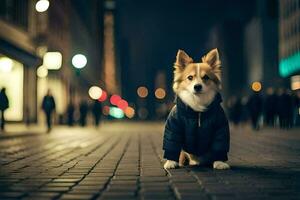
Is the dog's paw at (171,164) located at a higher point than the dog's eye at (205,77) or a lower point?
lower

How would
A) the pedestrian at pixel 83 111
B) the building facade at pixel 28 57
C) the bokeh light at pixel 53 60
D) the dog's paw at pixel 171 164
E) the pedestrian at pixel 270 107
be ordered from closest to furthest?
the dog's paw at pixel 171 164
the pedestrian at pixel 270 107
the building facade at pixel 28 57
the bokeh light at pixel 53 60
the pedestrian at pixel 83 111

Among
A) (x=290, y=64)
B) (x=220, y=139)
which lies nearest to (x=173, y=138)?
(x=220, y=139)

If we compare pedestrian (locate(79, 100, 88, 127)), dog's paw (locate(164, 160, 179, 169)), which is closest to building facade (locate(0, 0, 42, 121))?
pedestrian (locate(79, 100, 88, 127))

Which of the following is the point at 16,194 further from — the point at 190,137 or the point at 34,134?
the point at 34,134

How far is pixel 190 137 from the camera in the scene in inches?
306

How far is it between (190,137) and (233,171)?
692 millimetres

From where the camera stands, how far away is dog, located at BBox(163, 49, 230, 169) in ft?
25.3

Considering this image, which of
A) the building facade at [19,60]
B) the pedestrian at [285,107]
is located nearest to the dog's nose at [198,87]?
the pedestrian at [285,107]

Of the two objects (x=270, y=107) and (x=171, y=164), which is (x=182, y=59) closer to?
(x=171, y=164)

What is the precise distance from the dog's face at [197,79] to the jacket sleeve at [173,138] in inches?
12.1

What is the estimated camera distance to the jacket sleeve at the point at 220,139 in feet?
25.4

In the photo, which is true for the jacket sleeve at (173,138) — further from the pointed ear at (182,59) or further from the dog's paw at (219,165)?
the pointed ear at (182,59)

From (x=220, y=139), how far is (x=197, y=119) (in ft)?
1.28

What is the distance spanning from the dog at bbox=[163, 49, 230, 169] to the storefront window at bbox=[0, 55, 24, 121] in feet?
87.5
